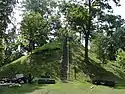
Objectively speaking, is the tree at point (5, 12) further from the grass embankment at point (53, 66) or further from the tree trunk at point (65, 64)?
the tree trunk at point (65, 64)

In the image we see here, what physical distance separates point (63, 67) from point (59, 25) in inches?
1084

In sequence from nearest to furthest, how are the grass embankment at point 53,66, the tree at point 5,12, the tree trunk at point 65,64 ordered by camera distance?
the tree at point 5,12 < the tree trunk at point 65,64 < the grass embankment at point 53,66

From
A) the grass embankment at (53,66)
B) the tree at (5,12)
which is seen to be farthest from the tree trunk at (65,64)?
the tree at (5,12)

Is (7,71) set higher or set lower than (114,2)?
lower

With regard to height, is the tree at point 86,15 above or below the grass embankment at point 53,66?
above

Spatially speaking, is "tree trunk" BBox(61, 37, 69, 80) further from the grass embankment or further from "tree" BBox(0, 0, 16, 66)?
"tree" BBox(0, 0, 16, 66)

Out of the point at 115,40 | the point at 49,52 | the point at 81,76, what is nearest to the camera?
the point at 81,76

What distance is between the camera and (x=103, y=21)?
52438mm

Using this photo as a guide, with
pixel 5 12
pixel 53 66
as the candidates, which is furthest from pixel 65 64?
pixel 5 12

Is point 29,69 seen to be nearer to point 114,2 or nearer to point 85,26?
point 85,26

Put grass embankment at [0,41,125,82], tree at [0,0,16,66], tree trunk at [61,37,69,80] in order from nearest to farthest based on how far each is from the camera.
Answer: tree at [0,0,16,66] → tree trunk at [61,37,69,80] → grass embankment at [0,41,125,82]

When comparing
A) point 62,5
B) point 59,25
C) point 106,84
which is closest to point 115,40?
point 59,25

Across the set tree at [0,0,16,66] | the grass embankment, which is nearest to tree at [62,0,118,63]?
the grass embankment

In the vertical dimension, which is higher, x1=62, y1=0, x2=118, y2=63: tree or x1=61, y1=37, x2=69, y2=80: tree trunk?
x1=62, y1=0, x2=118, y2=63: tree
